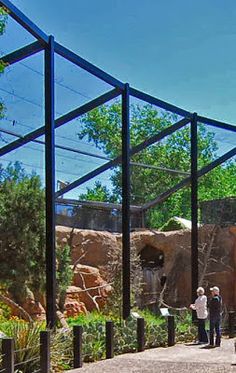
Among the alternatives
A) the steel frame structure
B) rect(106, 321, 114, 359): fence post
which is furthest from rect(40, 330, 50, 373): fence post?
rect(106, 321, 114, 359): fence post

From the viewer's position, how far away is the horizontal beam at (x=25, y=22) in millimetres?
11867

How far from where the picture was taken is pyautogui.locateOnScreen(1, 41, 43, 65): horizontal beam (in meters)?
13.6

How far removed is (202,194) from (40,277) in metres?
25.7

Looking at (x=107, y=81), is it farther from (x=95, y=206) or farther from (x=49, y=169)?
(x=95, y=206)

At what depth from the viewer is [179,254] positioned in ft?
80.0

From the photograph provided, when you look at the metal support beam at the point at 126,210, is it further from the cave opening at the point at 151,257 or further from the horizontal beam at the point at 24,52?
the cave opening at the point at 151,257

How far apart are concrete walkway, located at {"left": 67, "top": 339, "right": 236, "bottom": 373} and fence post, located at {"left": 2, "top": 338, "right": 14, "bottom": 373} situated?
6.73 feet

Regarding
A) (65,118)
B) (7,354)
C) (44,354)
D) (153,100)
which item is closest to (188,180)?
(153,100)

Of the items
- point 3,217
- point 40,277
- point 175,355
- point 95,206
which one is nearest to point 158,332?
point 175,355

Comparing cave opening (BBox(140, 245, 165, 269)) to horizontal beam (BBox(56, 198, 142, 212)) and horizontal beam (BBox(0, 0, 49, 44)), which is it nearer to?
horizontal beam (BBox(56, 198, 142, 212))

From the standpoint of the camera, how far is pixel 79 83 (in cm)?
1573

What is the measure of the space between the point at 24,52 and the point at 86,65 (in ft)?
6.17

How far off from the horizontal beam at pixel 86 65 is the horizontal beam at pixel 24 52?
42cm

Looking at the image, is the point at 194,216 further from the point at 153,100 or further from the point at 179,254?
the point at 179,254
